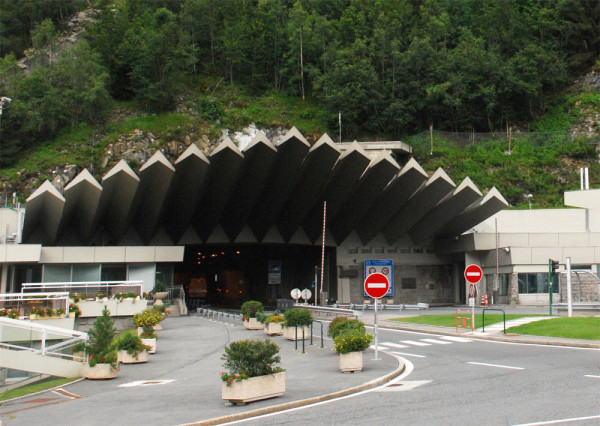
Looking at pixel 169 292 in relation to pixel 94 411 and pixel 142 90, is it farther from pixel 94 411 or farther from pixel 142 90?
pixel 142 90

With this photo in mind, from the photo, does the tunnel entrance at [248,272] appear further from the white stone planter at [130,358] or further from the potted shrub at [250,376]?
the potted shrub at [250,376]

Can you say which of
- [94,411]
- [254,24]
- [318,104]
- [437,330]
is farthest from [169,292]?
[254,24]

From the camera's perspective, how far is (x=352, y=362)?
52.6ft

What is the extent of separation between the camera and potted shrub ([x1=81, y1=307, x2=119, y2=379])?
61.2 feet

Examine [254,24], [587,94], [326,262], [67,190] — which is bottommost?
[326,262]

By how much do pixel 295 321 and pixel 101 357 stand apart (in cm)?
773

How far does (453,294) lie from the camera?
54.3 m

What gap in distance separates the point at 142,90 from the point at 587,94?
2237 inches

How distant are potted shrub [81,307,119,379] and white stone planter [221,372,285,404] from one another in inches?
292

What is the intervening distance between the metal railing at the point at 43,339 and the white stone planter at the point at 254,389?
388 inches

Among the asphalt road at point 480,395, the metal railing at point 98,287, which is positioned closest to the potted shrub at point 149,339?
the metal railing at point 98,287

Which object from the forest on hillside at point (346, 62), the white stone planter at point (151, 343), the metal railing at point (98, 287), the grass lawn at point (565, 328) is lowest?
the white stone planter at point (151, 343)

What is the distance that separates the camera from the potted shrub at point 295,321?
76.0 ft

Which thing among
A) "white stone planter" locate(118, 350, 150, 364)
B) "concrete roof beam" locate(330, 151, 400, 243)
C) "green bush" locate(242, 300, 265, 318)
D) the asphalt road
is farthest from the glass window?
the asphalt road
